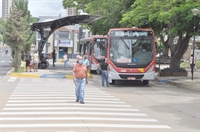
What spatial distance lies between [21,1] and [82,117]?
29.5m

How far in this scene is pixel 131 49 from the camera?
22203mm

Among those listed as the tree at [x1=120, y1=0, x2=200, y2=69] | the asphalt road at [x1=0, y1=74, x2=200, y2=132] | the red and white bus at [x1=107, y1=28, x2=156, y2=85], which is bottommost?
the asphalt road at [x1=0, y1=74, x2=200, y2=132]

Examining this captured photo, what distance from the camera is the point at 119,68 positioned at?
72.1 feet

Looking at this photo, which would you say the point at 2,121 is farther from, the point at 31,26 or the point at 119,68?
the point at 31,26

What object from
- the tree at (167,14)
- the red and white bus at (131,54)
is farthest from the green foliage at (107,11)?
the red and white bus at (131,54)

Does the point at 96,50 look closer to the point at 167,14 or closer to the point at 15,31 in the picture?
the point at 15,31

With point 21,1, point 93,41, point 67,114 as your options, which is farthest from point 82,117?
point 21,1

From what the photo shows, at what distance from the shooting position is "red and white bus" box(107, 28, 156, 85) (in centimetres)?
2195

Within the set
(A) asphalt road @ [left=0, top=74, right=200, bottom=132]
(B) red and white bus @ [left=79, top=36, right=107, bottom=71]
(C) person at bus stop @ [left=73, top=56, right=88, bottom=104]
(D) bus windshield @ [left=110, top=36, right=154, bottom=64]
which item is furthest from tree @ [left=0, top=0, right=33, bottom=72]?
(C) person at bus stop @ [left=73, top=56, right=88, bottom=104]

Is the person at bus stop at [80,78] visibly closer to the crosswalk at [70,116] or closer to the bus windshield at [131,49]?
the crosswalk at [70,116]

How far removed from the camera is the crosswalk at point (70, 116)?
927 centimetres

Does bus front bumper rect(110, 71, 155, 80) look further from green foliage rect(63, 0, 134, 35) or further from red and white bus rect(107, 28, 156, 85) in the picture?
green foliage rect(63, 0, 134, 35)

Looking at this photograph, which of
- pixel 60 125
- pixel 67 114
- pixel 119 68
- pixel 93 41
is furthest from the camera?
pixel 93 41

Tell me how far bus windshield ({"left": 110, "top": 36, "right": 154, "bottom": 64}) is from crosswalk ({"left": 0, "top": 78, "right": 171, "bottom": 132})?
24.3 feet
